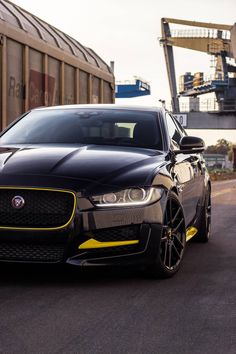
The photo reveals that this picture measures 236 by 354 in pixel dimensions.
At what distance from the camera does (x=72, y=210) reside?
4848 mm

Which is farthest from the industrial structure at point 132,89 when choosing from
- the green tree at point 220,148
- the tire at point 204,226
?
the green tree at point 220,148

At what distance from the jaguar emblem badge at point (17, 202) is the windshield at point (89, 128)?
141cm

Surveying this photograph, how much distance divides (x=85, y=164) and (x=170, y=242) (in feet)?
3.05

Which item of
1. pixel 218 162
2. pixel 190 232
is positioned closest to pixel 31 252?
pixel 190 232

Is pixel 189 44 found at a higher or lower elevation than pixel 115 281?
higher

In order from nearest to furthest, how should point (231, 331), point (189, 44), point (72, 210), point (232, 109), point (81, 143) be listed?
1. point (231, 331)
2. point (72, 210)
3. point (81, 143)
4. point (232, 109)
5. point (189, 44)

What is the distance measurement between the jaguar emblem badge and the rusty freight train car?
217 inches

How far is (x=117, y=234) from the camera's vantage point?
495cm

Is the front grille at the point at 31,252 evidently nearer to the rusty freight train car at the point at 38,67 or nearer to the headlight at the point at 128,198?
the headlight at the point at 128,198

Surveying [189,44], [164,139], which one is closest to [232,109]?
[189,44]

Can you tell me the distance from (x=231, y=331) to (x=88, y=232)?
4.45 ft

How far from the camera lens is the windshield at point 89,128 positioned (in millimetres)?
6230

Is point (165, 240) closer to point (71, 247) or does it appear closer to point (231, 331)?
point (71, 247)

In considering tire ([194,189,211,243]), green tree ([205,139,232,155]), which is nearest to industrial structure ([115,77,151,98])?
tire ([194,189,211,243])
